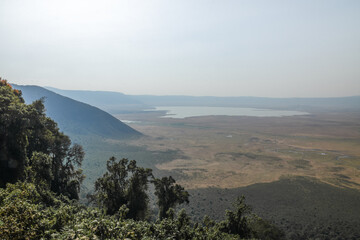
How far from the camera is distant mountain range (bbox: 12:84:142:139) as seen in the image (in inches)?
4089

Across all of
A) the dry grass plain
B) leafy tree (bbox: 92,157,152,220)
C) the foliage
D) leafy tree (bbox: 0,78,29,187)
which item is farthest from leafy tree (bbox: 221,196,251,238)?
the dry grass plain

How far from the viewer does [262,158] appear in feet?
221

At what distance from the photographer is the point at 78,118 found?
372 ft

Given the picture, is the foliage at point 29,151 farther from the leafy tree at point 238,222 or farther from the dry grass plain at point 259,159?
the dry grass plain at point 259,159

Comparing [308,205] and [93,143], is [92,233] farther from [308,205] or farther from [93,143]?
[93,143]

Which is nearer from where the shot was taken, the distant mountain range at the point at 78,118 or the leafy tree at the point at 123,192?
the leafy tree at the point at 123,192

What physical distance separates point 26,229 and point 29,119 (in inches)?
740

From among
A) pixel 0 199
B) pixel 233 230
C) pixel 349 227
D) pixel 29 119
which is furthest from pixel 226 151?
pixel 0 199

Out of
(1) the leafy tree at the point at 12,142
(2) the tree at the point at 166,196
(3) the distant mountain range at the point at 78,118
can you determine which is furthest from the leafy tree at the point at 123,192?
(3) the distant mountain range at the point at 78,118

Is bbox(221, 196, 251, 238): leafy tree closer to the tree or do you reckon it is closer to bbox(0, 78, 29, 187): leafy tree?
the tree

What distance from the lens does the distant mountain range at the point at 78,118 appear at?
341 feet

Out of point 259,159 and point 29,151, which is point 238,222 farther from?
point 259,159

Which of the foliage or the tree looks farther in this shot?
the tree

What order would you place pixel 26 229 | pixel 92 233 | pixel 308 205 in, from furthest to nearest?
pixel 308 205
pixel 26 229
pixel 92 233
